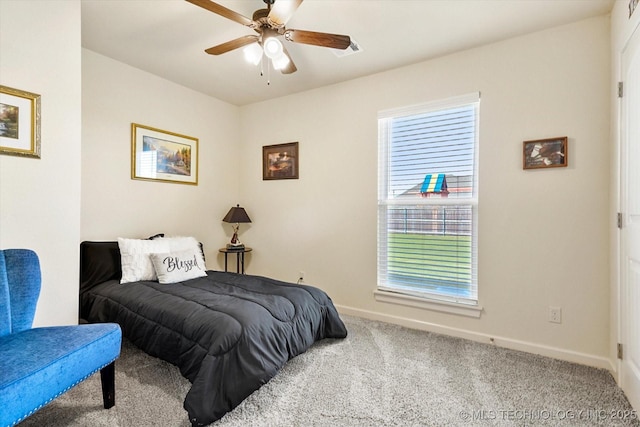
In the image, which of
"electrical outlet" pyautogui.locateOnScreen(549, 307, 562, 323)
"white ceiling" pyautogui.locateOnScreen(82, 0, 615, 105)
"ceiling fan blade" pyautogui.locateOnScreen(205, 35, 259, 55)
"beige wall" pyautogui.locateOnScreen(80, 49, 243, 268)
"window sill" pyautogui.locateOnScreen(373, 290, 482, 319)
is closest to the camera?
"ceiling fan blade" pyautogui.locateOnScreen(205, 35, 259, 55)

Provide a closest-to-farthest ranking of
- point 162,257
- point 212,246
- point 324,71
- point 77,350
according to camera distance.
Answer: point 77,350 → point 162,257 → point 324,71 → point 212,246

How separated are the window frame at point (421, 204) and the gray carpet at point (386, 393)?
0.44 meters

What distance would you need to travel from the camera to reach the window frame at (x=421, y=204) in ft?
8.97

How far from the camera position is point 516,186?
254 cm

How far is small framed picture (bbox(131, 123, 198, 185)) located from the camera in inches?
125

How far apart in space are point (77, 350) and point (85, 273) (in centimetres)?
142

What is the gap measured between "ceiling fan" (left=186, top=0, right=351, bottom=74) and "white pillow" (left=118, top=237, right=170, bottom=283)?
180cm

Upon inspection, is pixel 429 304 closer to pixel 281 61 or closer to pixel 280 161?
pixel 280 161

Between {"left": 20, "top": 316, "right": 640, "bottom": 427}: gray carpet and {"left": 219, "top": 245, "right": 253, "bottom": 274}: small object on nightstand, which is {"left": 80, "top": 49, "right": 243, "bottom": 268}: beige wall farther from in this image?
{"left": 20, "top": 316, "right": 640, "bottom": 427}: gray carpet

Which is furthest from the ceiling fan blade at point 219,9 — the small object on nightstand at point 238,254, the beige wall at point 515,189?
the small object on nightstand at point 238,254

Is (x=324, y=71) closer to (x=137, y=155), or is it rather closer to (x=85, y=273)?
(x=137, y=155)

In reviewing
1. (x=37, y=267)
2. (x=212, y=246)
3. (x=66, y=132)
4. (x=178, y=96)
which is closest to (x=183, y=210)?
(x=212, y=246)

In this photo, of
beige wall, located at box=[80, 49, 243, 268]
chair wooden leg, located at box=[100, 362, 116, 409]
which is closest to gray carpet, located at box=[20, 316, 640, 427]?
chair wooden leg, located at box=[100, 362, 116, 409]

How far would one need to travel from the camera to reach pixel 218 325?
1.85 m
